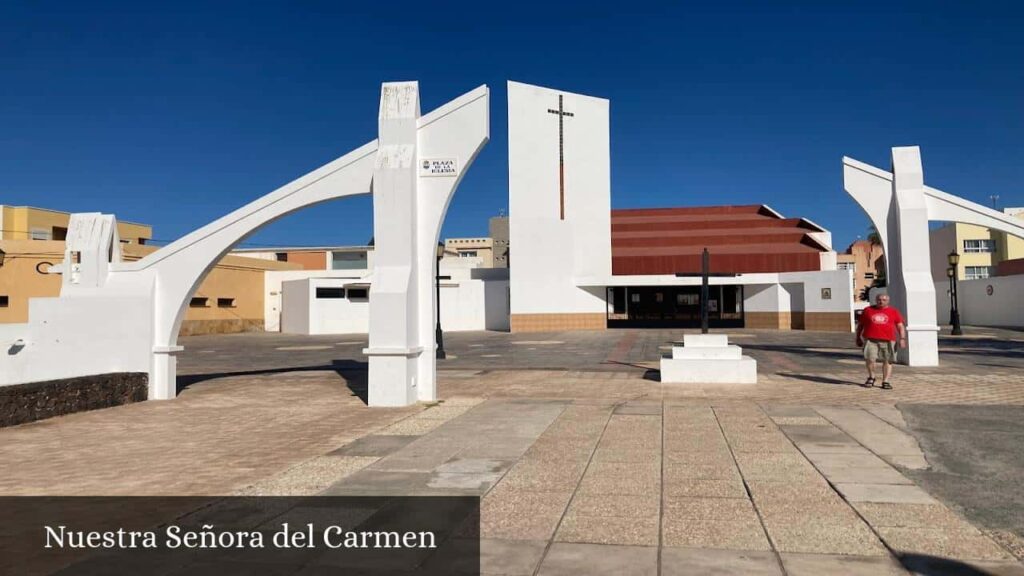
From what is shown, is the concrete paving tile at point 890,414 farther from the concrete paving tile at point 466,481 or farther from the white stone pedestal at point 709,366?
the concrete paving tile at point 466,481

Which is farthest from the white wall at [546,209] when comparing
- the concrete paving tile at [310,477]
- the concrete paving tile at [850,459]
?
the concrete paving tile at [850,459]

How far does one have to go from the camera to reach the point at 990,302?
36031 mm

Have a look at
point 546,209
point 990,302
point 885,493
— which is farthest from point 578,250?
point 885,493

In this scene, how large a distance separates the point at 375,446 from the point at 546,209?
2996cm

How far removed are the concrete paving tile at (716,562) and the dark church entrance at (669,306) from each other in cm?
3753

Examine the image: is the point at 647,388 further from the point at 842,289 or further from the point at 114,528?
the point at 842,289

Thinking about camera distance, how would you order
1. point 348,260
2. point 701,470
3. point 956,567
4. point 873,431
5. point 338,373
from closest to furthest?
point 956,567
point 701,470
point 873,431
point 338,373
point 348,260

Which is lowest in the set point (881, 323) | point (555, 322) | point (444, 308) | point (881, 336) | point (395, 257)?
point (555, 322)

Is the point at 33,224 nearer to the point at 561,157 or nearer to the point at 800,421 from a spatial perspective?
the point at 561,157

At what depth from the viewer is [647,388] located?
12.6m

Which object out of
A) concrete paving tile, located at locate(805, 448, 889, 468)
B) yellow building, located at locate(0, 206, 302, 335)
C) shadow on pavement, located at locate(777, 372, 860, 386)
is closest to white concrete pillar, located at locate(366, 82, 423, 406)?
concrete paving tile, located at locate(805, 448, 889, 468)

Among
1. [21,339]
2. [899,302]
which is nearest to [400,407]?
[21,339]

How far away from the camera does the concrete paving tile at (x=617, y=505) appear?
4988 mm

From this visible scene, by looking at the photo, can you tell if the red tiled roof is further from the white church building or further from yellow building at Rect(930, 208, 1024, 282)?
yellow building at Rect(930, 208, 1024, 282)
